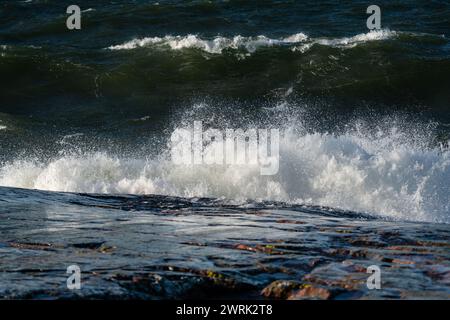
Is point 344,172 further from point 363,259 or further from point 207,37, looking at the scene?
point 207,37

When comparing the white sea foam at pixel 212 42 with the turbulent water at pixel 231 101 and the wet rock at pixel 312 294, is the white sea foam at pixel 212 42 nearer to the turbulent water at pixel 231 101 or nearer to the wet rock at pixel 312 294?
the turbulent water at pixel 231 101

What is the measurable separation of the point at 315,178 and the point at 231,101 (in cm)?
723

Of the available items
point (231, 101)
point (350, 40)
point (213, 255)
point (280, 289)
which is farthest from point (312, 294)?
point (350, 40)

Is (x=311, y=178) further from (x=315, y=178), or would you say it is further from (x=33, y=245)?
(x=33, y=245)

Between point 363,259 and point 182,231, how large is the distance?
187 centimetres

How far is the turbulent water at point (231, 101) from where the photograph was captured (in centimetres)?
1274

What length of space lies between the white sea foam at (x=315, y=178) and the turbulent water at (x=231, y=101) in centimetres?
2

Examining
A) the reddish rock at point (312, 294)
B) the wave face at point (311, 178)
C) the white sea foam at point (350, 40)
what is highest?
the white sea foam at point (350, 40)

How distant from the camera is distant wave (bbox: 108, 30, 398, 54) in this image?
73.7ft

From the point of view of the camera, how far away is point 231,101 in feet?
64.7

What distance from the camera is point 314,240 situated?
649 centimetres

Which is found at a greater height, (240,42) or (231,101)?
(240,42)

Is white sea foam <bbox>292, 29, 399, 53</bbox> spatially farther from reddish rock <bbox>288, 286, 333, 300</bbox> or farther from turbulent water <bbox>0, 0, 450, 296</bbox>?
reddish rock <bbox>288, 286, 333, 300</bbox>

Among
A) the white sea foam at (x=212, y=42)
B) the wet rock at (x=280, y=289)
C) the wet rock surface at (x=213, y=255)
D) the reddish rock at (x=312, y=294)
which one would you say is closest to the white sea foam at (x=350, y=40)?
the white sea foam at (x=212, y=42)
